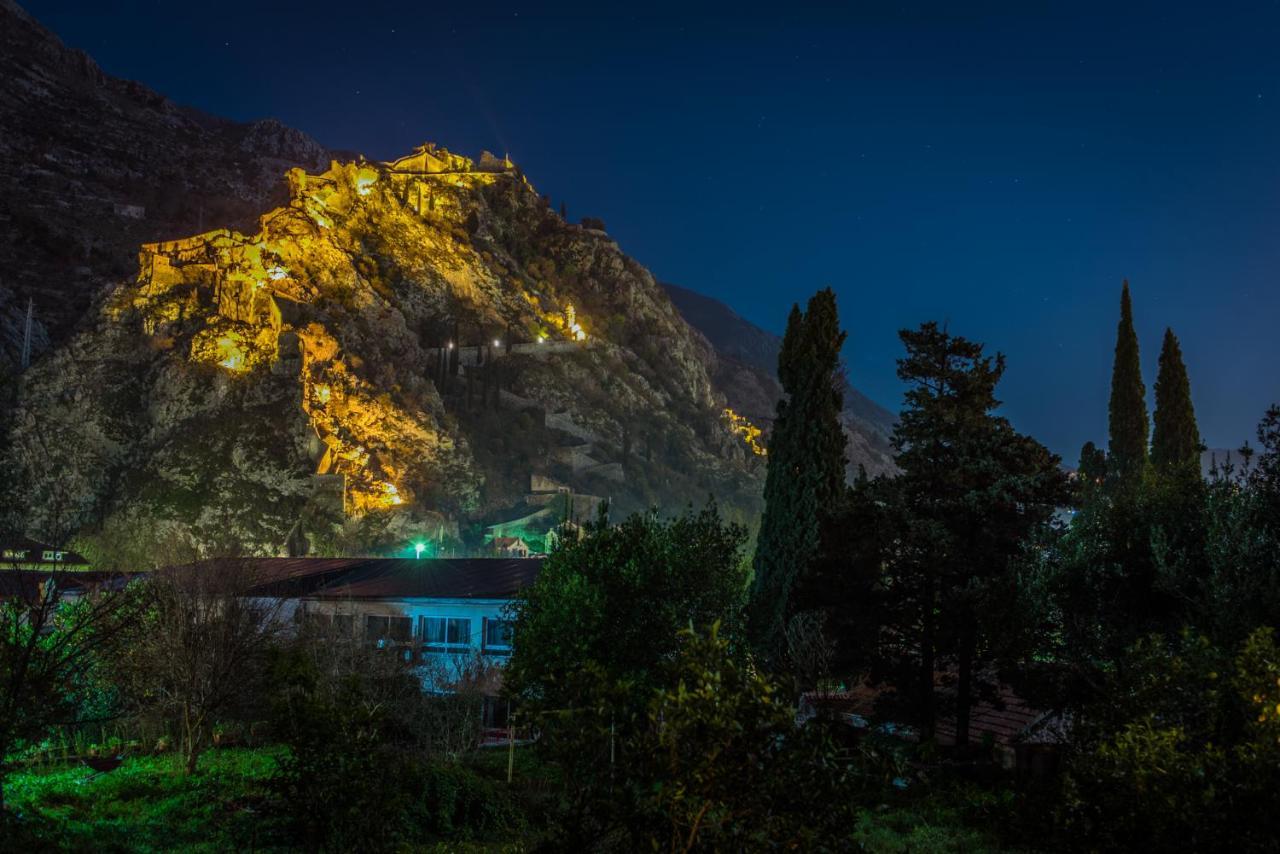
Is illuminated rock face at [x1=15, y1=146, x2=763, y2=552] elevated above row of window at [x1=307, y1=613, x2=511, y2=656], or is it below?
above

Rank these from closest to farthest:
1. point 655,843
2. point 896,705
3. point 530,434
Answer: point 655,843 < point 896,705 < point 530,434

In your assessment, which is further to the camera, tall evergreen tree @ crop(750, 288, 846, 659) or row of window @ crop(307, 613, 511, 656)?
row of window @ crop(307, 613, 511, 656)

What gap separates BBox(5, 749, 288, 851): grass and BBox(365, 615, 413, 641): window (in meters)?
12.7

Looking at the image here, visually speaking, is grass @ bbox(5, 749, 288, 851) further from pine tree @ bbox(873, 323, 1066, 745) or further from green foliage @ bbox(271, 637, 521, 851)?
pine tree @ bbox(873, 323, 1066, 745)

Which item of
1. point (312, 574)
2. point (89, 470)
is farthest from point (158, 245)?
point (312, 574)

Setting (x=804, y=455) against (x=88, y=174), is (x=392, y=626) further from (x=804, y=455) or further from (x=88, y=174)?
(x=88, y=174)

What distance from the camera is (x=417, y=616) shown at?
3684cm

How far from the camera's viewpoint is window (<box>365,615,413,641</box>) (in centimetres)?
3509

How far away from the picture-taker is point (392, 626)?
36469 millimetres

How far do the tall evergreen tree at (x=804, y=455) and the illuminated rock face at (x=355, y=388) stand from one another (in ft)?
181

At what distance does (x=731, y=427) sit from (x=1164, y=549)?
4325 inches

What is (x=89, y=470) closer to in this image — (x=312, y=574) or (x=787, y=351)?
(x=312, y=574)

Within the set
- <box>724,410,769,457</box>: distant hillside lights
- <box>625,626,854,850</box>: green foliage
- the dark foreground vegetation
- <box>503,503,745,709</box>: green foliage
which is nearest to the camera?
<box>625,626,854,850</box>: green foliage

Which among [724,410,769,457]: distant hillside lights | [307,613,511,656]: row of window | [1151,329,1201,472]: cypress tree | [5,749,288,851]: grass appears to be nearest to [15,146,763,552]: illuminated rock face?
[724,410,769,457]: distant hillside lights
